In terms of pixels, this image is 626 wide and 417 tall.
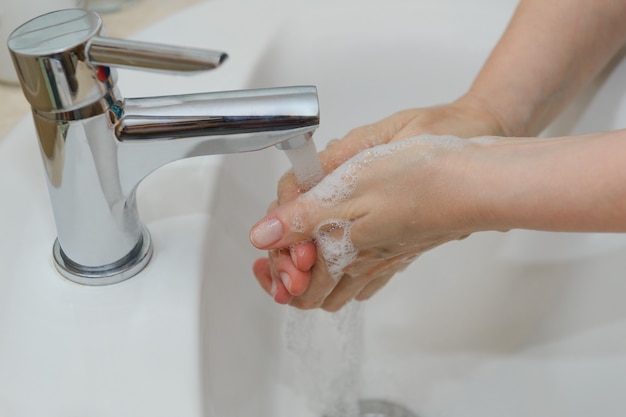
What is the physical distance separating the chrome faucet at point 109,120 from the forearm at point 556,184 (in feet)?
0.35

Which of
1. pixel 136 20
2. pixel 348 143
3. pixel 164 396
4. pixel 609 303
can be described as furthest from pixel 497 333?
pixel 136 20

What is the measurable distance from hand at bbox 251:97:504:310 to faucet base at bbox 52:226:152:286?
0.31ft

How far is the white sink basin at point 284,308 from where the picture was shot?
15.7 inches

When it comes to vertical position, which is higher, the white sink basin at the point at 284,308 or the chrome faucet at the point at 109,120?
the chrome faucet at the point at 109,120

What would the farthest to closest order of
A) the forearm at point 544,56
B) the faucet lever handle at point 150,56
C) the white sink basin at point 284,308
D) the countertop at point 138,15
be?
the countertop at point 138,15 → the forearm at point 544,56 → the white sink basin at point 284,308 → the faucet lever handle at point 150,56

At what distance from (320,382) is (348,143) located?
199 mm

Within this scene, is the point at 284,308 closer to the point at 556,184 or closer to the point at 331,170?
the point at 331,170

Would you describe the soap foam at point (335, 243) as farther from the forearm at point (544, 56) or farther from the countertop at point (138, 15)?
the countertop at point (138, 15)

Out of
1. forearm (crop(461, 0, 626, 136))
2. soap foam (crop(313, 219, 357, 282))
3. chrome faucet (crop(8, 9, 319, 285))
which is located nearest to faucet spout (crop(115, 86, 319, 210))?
chrome faucet (crop(8, 9, 319, 285))

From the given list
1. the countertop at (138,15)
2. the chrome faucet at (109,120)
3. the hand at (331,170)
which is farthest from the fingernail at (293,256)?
the countertop at (138,15)

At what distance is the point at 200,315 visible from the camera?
1.40ft

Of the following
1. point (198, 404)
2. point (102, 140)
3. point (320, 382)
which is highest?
point (102, 140)

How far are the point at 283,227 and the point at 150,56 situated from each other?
0.17 meters

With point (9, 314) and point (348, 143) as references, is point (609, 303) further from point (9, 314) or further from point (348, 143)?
point (9, 314)
